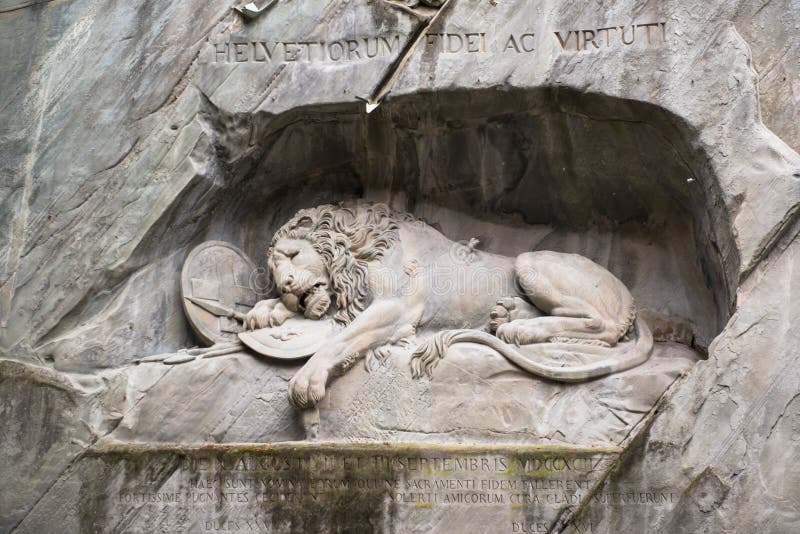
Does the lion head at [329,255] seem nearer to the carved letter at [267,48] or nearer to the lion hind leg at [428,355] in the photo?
the lion hind leg at [428,355]

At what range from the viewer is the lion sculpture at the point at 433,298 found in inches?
281

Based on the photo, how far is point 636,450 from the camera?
6.65 meters

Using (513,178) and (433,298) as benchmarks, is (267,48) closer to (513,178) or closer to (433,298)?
(513,178)

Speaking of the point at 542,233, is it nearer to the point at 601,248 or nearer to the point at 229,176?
the point at 601,248

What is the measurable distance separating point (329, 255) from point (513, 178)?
1264mm

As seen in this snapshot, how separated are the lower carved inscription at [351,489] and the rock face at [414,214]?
0.01 metres

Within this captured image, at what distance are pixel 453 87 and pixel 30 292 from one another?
280 centimetres

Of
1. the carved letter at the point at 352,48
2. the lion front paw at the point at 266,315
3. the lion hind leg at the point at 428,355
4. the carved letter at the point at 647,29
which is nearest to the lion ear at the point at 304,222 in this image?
the lion front paw at the point at 266,315

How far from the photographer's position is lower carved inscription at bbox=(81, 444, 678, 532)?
6676 mm

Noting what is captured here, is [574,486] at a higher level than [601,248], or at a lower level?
lower

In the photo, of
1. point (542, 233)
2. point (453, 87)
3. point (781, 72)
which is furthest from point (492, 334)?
point (781, 72)

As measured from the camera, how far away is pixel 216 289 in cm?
768

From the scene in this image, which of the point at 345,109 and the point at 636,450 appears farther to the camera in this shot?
the point at 345,109

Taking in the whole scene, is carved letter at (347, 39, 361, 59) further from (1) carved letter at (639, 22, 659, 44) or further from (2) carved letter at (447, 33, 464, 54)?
(1) carved letter at (639, 22, 659, 44)
